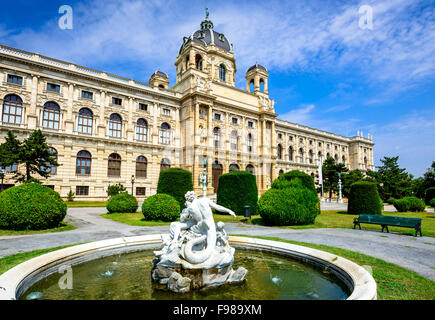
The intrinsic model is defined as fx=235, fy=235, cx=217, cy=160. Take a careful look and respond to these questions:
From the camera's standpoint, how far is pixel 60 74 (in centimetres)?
2873

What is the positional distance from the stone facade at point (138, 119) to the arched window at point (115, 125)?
0.13 m

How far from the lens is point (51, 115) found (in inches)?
1110

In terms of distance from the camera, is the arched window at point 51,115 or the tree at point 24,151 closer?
the tree at point 24,151

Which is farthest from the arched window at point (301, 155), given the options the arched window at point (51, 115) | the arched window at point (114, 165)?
the arched window at point (51, 115)

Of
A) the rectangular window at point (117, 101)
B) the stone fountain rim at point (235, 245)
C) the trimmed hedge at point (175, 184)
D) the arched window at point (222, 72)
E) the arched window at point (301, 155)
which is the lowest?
the stone fountain rim at point (235, 245)

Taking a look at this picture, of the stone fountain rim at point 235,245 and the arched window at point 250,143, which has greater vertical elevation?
the arched window at point 250,143

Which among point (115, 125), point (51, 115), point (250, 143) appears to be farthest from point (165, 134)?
point (250, 143)

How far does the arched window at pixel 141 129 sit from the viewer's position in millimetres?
34125

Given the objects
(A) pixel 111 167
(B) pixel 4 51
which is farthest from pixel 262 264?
(B) pixel 4 51

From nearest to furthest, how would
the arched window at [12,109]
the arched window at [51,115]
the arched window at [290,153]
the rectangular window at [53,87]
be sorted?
the arched window at [12,109] → the arched window at [51,115] → the rectangular window at [53,87] → the arched window at [290,153]

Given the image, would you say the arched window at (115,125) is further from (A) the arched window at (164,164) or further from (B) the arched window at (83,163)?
(A) the arched window at (164,164)

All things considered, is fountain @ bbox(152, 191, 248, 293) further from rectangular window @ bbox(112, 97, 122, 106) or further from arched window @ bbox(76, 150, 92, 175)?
rectangular window @ bbox(112, 97, 122, 106)

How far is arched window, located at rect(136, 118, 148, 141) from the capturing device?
34.1 meters

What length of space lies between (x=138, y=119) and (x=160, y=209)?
76.4 ft
